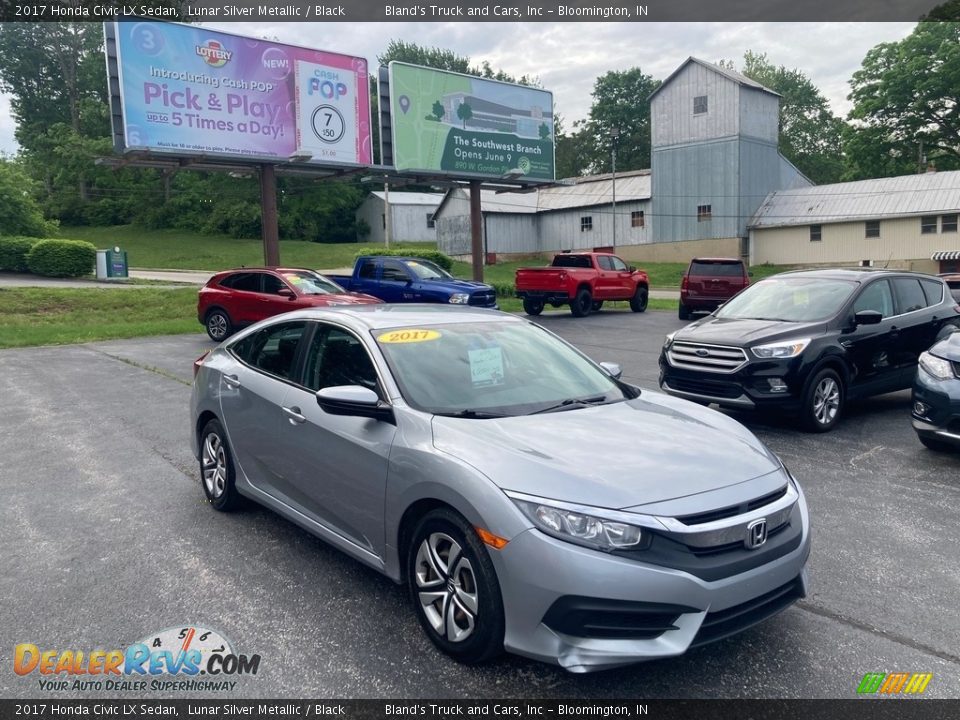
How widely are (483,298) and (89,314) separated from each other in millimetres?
11220

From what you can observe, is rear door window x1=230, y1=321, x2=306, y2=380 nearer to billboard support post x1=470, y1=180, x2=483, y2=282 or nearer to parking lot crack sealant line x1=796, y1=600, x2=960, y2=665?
parking lot crack sealant line x1=796, y1=600, x2=960, y2=665

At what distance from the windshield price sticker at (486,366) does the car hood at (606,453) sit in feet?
1.40

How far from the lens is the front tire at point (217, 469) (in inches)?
214

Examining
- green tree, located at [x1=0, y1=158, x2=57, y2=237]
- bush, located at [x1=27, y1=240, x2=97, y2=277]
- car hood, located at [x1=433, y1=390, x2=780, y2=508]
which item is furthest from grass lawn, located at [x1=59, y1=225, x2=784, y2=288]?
car hood, located at [x1=433, y1=390, x2=780, y2=508]

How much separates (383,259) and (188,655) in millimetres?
16821

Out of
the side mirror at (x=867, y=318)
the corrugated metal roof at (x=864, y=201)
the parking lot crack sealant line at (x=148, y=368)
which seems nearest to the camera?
the side mirror at (x=867, y=318)

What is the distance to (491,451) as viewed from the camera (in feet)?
11.3

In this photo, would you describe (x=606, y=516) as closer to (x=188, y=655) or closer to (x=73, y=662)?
(x=188, y=655)

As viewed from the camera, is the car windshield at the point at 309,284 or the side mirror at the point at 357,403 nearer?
the side mirror at the point at 357,403

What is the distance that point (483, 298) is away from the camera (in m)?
19.1

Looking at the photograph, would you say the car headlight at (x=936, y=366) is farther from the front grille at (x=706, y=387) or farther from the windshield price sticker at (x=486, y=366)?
the windshield price sticker at (x=486, y=366)

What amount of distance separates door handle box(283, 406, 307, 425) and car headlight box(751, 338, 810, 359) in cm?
526

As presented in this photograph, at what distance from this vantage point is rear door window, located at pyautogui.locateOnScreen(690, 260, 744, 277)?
21880mm

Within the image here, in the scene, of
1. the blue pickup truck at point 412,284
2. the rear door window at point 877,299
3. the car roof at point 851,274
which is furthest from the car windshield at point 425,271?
the rear door window at point 877,299
